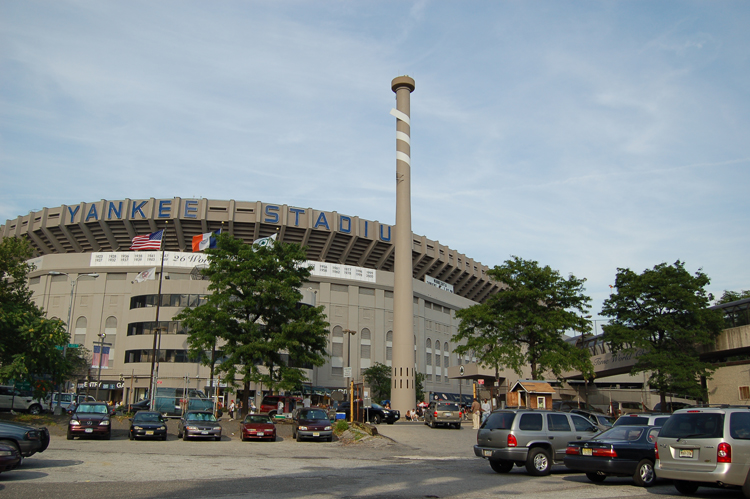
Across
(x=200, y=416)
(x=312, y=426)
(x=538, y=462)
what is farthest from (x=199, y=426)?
(x=538, y=462)

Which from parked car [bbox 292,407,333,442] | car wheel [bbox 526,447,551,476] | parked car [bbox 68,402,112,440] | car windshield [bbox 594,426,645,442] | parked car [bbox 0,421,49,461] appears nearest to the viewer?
parked car [bbox 0,421,49,461]

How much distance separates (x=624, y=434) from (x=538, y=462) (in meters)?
2.38

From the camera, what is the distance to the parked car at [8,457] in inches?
515

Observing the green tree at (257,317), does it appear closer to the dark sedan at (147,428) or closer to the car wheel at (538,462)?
the dark sedan at (147,428)

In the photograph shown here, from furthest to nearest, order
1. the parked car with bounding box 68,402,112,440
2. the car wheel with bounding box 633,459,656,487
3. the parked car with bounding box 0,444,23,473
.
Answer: the parked car with bounding box 68,402,112,440, the car wheel with bounding box 633,459,656,487, the parked car with bounding box 0,444,23,473

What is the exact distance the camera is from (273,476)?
14922mm

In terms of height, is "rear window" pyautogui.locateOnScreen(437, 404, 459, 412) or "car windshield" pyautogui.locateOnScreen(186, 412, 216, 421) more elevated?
"rear window" pyautogui.locateOnScreen(437, 404, 459, 412)

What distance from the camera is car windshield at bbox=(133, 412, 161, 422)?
2797cm

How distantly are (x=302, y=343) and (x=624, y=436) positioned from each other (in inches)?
1154

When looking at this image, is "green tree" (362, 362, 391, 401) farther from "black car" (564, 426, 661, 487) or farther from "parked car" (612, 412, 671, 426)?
"black car" (564, 426, 661, 487)

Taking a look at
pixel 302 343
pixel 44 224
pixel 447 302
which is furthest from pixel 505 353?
pixel 44 224

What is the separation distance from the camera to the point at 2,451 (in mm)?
13109

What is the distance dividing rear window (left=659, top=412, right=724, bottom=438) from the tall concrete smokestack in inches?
1944

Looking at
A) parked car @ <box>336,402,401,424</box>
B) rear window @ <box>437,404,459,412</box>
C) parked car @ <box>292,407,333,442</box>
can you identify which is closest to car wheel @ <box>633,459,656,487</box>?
parked car @ <box>292,407,333,442</box>
